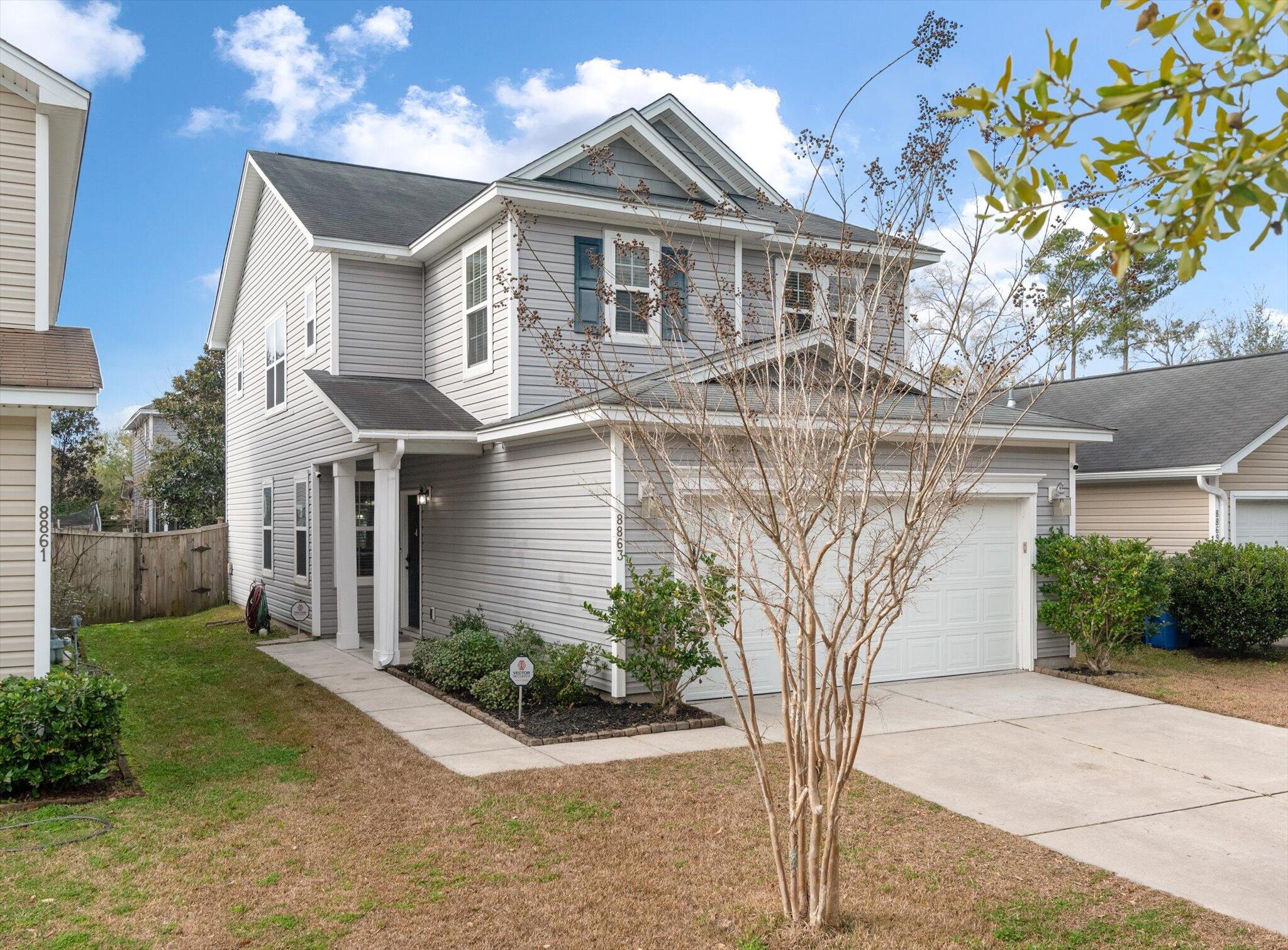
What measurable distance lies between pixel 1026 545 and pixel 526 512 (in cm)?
584

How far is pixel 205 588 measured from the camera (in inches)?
774

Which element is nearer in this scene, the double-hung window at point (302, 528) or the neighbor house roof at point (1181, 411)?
the neighbor house roof at point (1181, 411)

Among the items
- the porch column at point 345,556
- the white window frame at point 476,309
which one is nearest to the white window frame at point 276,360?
the porch column at point 345,556

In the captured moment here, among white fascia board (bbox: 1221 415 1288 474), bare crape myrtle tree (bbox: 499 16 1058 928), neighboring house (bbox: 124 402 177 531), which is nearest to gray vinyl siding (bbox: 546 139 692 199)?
bare crape myrtle tree (bbox: 499 16 1058 928)

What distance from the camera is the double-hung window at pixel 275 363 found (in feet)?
53.9

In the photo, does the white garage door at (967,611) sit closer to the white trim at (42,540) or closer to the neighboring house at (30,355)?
the white trim at (42,540)

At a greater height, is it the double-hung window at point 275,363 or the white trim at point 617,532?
the double-hung window at point 275,363

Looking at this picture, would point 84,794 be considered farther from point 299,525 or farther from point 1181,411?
point 1181,411

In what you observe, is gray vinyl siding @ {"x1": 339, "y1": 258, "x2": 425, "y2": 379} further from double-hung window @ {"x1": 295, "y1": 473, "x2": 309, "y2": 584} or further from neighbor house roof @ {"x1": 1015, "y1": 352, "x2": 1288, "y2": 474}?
neighbor house roof @ {"x1": 1015, "y1": 352, "x2": 1288, "y2": 474}

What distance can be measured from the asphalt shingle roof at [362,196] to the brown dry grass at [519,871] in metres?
8.61

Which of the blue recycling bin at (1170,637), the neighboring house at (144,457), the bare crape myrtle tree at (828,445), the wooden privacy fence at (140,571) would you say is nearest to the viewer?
the bare crape myrtle tree at (828,445)

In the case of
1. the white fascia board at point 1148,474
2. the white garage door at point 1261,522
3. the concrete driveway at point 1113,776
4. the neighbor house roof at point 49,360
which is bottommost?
the concrete driveway at point 1113,776

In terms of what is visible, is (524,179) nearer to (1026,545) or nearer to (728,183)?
(728,183)

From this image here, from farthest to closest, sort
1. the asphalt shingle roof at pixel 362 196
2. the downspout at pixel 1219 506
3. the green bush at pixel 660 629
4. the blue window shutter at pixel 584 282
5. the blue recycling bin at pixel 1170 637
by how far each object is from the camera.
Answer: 1. the downspout at pixel 1219 506
2. the asphalt shingle roof at pixel 362 196
3. the blue recycling bin at pixel 1170 637
4. the blue window shutter at pixel 584 282
5. the green bush at pixel 660 629
